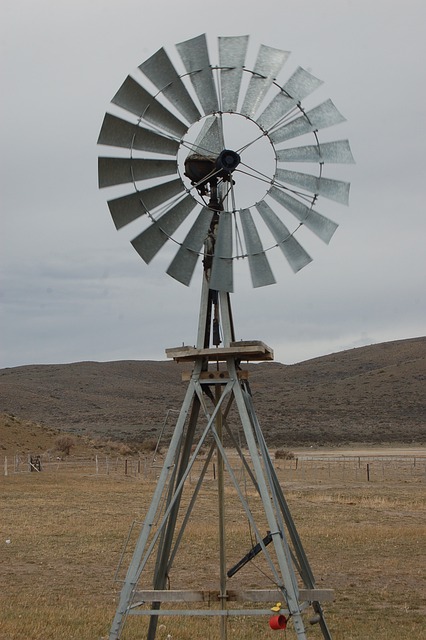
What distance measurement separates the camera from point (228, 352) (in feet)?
26.0

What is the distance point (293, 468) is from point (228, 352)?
2916 centimetres

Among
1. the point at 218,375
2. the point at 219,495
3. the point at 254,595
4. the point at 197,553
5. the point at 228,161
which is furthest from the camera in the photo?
the point at 197,553

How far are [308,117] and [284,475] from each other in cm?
2555

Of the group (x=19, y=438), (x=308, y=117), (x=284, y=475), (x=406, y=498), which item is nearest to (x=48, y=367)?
(x=19, y=438)

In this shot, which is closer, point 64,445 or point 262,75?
point 262,75

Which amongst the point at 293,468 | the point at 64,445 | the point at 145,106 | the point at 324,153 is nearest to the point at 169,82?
the point at 145,106

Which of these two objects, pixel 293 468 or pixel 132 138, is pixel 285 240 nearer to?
pixel 132 138

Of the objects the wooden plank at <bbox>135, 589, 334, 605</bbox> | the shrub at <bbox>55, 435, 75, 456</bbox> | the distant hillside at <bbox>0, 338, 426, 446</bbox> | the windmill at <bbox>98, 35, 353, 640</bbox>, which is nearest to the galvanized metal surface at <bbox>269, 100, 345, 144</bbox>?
the windmill at <bbox>98, 35, 353, 640</bbox>

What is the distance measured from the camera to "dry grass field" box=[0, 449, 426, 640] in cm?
1023

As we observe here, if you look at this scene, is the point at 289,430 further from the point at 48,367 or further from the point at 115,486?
the point at 48,367

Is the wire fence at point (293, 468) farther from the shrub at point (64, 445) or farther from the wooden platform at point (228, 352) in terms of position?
the wooden platform at point (228, 352)

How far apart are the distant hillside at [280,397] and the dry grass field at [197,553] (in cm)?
3065

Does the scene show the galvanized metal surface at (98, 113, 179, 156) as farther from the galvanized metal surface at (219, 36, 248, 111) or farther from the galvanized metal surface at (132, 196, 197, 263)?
the galvanized metal surface at (219, 36, 248, 111)

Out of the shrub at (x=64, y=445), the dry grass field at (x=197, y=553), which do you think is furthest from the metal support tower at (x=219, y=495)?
the shrub at (x=64, y=445)
